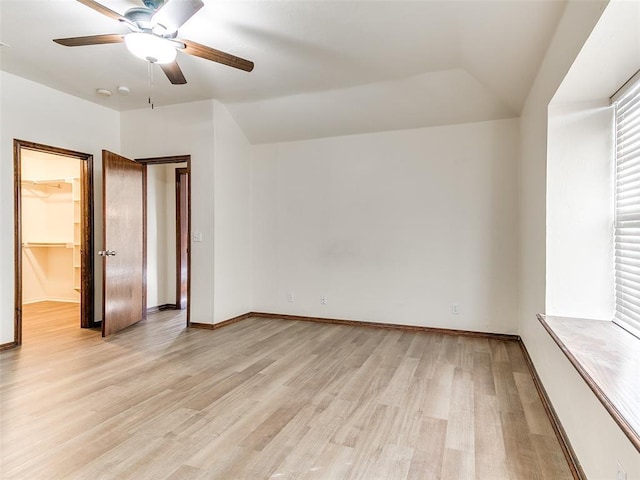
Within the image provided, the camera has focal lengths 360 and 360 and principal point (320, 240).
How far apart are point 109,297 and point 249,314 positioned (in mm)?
1801

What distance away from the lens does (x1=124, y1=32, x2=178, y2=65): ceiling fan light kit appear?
230 cm

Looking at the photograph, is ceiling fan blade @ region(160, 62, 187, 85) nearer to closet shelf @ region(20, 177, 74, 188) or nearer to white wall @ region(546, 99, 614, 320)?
white wall @ region(546, 99, 614, 320)

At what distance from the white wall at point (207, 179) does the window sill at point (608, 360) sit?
11.6 ft

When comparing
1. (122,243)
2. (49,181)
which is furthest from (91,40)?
(49,181)

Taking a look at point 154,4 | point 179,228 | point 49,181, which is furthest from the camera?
point 49,181

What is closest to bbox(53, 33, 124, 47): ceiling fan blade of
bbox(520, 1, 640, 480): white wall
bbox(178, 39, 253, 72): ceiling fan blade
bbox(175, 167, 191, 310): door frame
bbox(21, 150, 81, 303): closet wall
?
bbox(178, 39, 253, 72): ceiling fan blade

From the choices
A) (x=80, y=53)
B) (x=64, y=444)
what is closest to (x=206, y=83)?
(x=80, y=53)

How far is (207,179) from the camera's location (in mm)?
4445

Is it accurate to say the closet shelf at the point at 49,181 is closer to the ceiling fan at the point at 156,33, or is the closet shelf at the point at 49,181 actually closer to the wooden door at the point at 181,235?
the wooden door at the point at 181,235

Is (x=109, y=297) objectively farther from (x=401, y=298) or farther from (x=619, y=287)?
(x=619, y=287)

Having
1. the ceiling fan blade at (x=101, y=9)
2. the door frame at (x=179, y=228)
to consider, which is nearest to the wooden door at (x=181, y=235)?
the door frame at (x=179, y=228)

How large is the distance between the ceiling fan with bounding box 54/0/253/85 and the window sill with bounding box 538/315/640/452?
266 cm

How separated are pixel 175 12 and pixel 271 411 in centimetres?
254

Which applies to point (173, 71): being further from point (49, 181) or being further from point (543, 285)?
point (49, 181)
